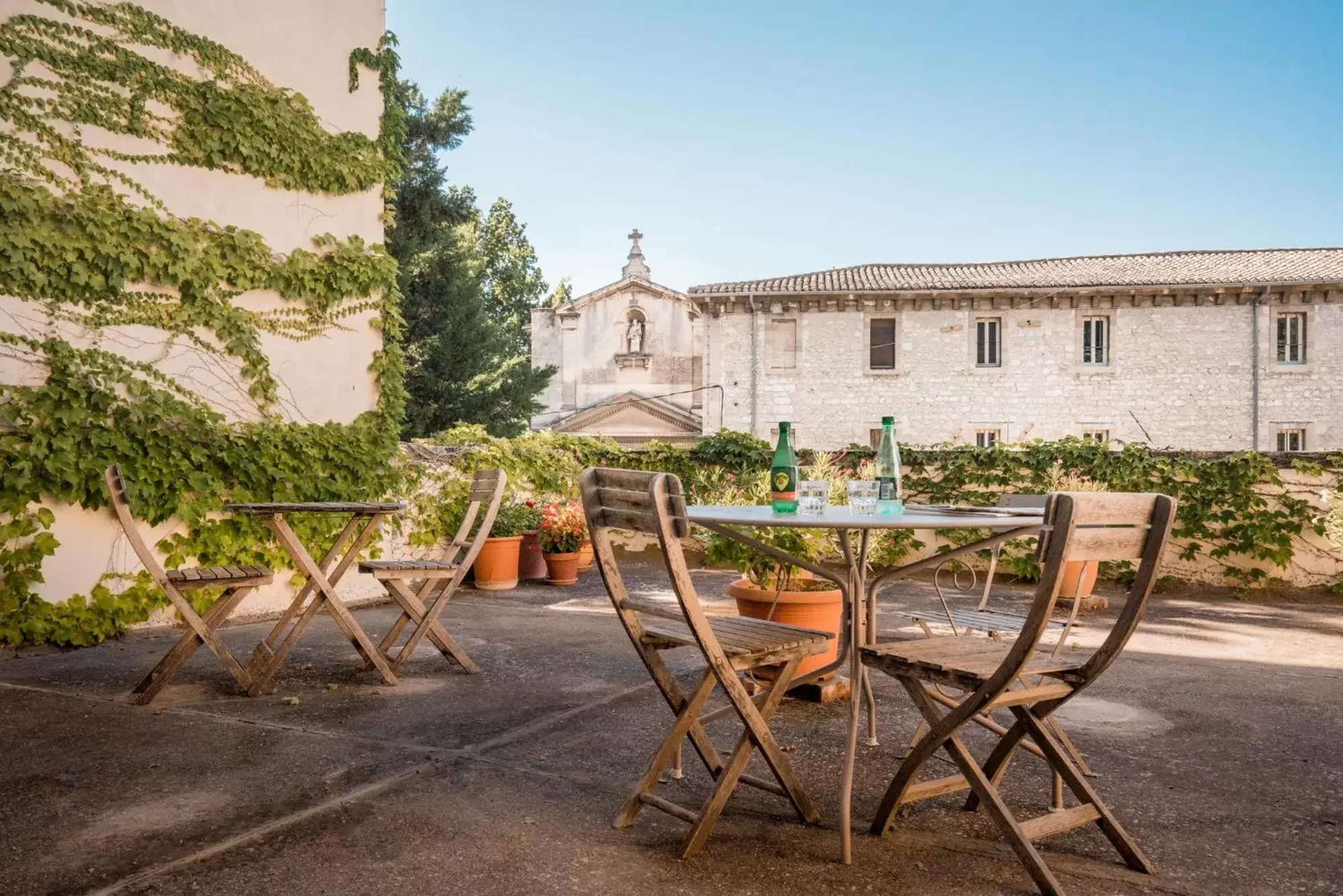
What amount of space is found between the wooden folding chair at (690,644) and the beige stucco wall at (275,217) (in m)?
4.06

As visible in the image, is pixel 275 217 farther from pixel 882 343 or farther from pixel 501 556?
pixel 882 343

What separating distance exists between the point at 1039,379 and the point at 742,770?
19.6 meters

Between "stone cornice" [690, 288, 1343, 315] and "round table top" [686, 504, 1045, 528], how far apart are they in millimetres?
17973

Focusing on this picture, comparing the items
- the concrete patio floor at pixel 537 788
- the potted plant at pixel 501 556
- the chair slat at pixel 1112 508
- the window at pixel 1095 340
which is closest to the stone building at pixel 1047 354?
the window at pixel 1095 340

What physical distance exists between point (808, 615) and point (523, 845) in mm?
2075

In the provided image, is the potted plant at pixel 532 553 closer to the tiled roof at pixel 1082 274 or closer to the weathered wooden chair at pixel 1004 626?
the weathered wooden chair at pixel 1004 626

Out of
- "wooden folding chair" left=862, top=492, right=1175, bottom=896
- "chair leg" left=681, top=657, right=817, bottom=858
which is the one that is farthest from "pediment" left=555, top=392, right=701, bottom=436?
"wooden folding chair" left=862, top=492, right=1175, bottom=896

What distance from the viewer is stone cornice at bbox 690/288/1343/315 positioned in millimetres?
19469

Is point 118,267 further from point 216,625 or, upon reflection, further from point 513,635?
point 513,635

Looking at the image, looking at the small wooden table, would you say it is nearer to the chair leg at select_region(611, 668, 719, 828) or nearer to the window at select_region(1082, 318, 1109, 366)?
the chair leg at select_region(611, 668, 719, 828)

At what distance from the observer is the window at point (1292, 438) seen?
19797 millimetres

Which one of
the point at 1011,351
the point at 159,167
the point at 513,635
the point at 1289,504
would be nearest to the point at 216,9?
the point at 159,167

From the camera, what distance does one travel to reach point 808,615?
4070mm

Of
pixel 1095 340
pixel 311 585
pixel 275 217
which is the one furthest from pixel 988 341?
pixel 311 585
